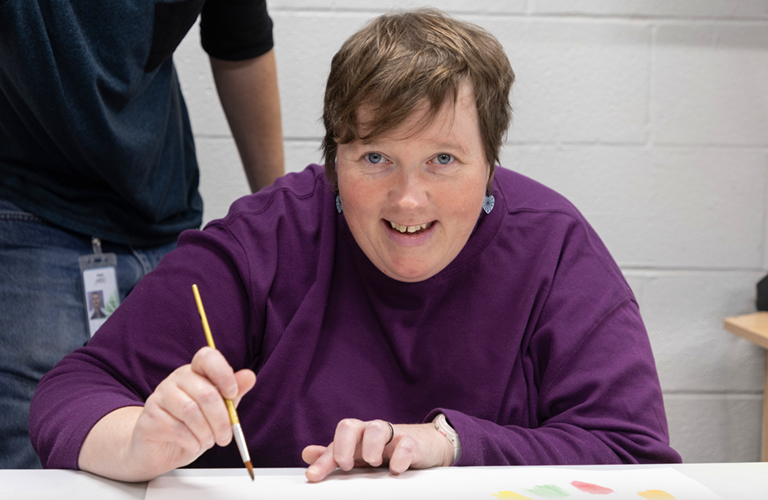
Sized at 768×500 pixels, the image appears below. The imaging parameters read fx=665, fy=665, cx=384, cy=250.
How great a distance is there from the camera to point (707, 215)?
5.90 feet

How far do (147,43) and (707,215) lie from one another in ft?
4.81

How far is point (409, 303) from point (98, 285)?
1.92 feet

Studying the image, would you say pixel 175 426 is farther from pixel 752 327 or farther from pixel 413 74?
pixel 752 327

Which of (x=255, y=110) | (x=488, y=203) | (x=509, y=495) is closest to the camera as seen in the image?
(x=509, y=495)

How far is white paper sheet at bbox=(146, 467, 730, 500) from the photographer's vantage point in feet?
2.12

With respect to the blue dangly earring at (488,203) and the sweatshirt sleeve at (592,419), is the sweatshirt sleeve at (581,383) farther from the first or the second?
the blue dangly earring at (488,203)

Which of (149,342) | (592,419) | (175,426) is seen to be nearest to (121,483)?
(175,426)

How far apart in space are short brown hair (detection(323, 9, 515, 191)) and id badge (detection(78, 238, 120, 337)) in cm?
52

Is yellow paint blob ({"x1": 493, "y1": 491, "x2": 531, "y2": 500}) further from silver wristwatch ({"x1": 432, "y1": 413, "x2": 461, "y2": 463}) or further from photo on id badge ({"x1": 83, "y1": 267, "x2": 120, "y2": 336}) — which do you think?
photo on id badge ({"x1": 83, "y1": 267, "x2": 120, "y2": 336})

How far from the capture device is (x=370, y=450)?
701mm

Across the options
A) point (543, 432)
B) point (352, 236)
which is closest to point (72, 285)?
point (352, 236)

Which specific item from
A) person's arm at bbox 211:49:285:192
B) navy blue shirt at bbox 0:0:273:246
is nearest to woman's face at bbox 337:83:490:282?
navy blue shirt at bbox 0:0:273:246

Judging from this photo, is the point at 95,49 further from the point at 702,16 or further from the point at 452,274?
the point at 702,16

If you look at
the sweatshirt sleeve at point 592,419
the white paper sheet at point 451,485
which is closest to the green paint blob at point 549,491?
the white paper sheet at point 451,485
